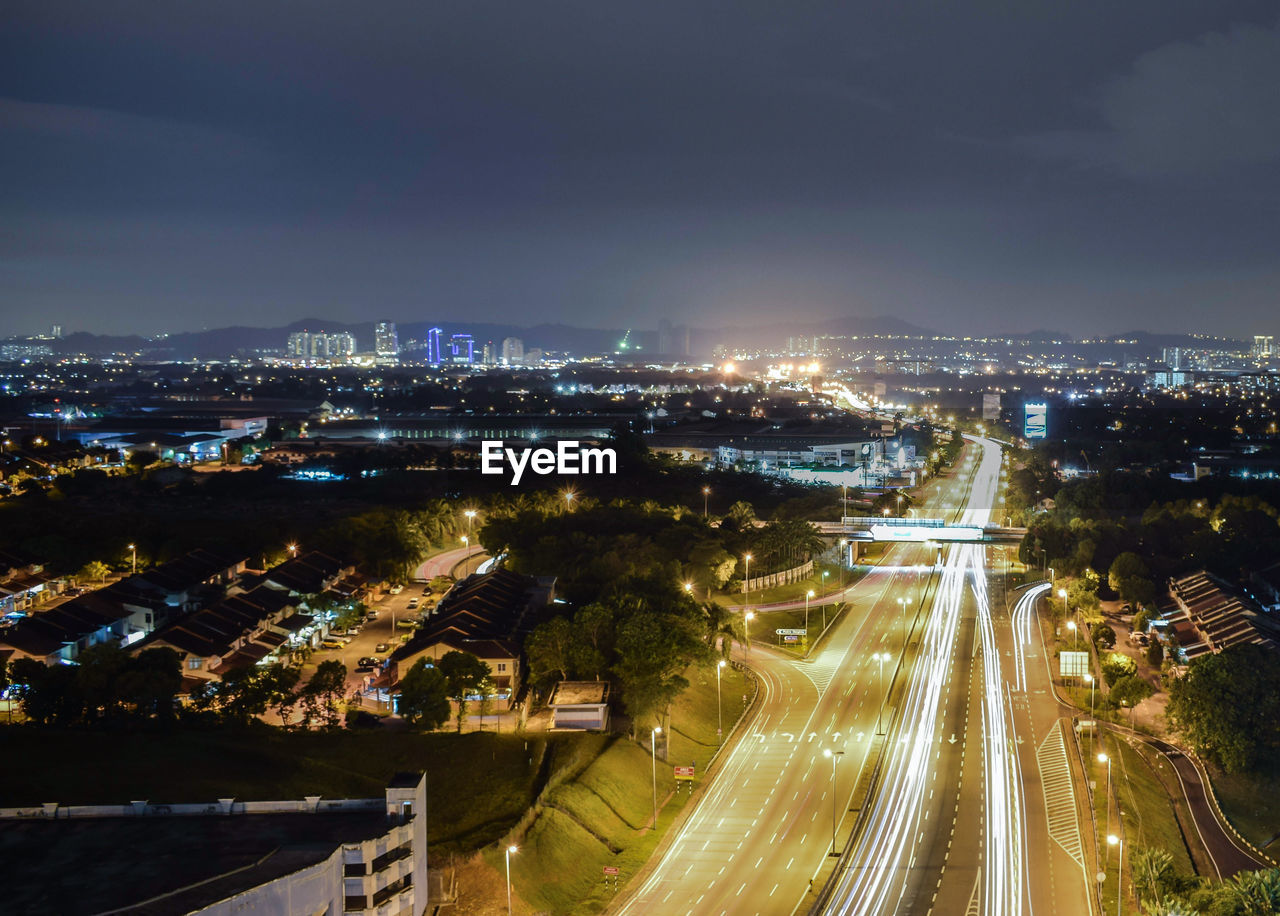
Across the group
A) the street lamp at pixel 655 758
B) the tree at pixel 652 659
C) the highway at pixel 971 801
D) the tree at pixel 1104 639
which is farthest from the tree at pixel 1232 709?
the street lamp at pixel 655 758

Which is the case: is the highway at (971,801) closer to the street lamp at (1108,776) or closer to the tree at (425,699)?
the street lamp at (1108,776)

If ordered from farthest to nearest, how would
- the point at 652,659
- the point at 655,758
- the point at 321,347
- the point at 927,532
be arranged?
the point at 321,347, the point at 927,532, the point at 652,659, the point at 655,758

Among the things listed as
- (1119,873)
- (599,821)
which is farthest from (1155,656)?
(599,821)

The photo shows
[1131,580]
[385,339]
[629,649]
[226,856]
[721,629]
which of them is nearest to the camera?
[226,856]

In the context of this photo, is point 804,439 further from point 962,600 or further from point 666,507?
point 962,600

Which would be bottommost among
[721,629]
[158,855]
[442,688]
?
[721,629]

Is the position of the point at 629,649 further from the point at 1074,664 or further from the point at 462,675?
the point at 1074,664
